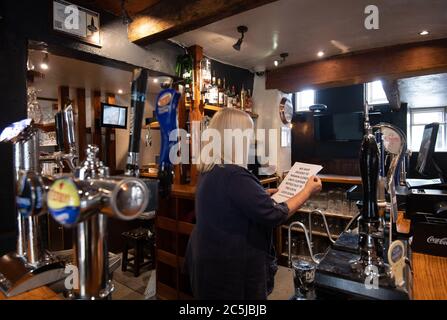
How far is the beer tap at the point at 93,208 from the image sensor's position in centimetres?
54

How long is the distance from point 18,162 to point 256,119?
123 inches

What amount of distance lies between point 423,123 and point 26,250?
8.28 meters

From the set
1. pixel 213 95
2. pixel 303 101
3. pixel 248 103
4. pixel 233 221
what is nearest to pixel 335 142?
pixel 303 101

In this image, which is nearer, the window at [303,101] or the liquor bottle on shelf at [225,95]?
the liquor bottle on shelf at [225,95]

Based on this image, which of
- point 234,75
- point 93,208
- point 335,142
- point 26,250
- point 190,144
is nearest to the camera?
point 93,208

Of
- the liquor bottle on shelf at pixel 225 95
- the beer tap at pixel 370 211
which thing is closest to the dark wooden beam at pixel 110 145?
the liquor bottle on shelf at pixel 225 95

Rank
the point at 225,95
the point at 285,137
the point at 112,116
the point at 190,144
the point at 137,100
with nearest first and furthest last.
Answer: the point at 137,100
the point at 190,144
the point at 225,95
the point at 285,137
the point at 112,116

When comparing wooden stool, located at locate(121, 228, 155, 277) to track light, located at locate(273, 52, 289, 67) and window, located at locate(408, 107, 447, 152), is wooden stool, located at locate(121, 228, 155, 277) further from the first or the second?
window, located at locate(408, 107, 447, 152)

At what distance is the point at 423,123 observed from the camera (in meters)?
6.87

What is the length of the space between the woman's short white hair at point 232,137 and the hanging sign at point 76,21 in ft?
3.98

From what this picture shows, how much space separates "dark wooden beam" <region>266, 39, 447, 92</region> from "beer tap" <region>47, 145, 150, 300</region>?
9.94 feet

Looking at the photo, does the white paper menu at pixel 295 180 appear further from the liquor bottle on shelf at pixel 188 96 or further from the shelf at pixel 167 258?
the liquor bottle on shelf at pixel 188 96

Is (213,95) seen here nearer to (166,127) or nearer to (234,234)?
(234,234)
